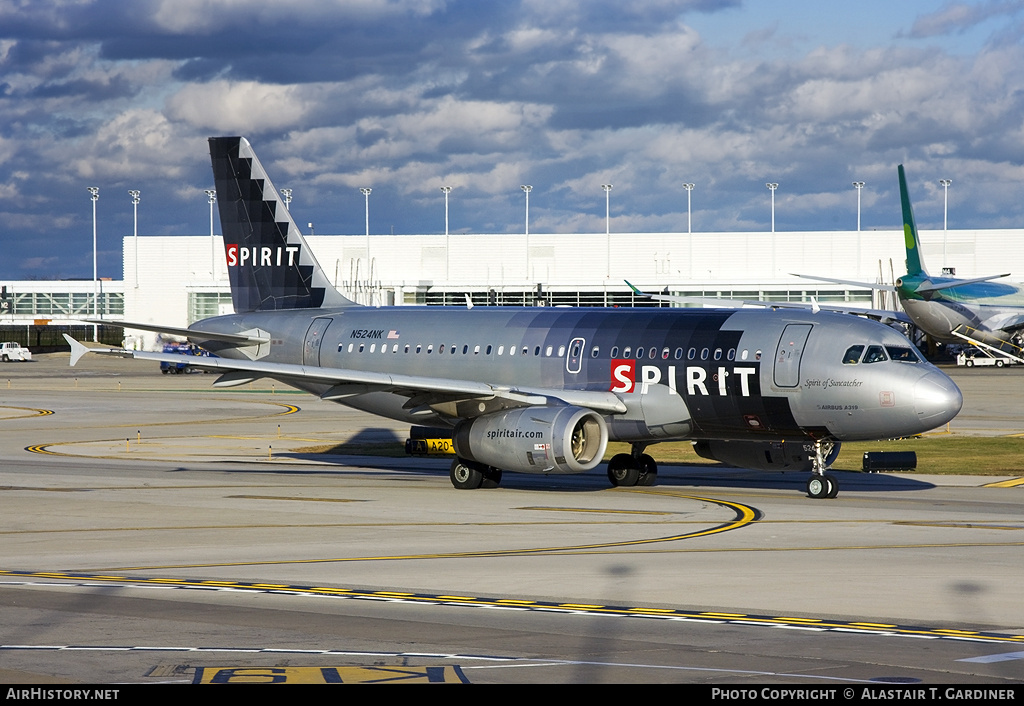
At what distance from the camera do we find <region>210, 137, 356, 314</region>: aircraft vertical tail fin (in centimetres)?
4266

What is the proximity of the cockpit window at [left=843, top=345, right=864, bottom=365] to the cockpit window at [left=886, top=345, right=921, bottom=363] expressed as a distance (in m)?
0.71

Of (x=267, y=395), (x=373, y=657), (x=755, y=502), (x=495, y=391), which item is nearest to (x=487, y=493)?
(x=495, y=391)

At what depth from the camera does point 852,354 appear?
3114cm

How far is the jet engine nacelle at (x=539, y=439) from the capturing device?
31062 millimetres

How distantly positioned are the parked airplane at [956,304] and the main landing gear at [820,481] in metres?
54.6

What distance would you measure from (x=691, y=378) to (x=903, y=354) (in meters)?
5.33

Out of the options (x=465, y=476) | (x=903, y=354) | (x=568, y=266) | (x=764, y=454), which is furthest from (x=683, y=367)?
(x=568, y=266)

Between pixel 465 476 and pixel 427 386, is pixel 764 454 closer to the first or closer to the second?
pixel 465 476

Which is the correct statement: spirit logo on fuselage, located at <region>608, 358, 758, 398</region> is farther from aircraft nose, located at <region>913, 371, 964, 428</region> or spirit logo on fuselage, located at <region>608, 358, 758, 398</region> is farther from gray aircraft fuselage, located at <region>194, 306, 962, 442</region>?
aircraft nose, located at <region>913, 371, 964, 428</region>

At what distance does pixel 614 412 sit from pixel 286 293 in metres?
14.5

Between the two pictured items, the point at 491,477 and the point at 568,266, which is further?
the point at 568,266

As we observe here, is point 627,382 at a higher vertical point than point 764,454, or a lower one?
higher

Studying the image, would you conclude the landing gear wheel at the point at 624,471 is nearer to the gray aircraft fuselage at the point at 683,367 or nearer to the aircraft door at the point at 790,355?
the gray aircraft fuselage at the point at 683,367

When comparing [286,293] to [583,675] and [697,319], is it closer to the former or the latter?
[697,319]
